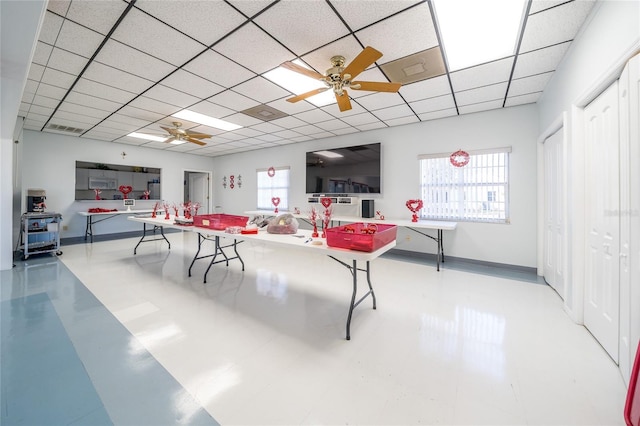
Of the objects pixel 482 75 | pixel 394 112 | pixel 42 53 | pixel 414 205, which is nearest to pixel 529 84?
pixel 482 75

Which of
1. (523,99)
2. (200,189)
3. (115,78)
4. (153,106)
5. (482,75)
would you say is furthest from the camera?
(200,189)

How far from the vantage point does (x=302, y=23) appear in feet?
7.22

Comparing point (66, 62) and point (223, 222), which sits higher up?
point (66, 62)

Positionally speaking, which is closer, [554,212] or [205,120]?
[554,212]

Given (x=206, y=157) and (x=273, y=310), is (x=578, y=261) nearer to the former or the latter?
(x=273, y=310)

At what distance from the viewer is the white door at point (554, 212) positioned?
9.93 ft

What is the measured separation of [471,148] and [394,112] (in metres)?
1.56

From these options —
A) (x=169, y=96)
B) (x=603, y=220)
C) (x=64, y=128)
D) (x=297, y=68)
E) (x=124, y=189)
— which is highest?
(x=64, y=128)

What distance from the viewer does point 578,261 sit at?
243 centimetres

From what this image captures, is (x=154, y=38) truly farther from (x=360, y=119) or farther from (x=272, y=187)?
(x=272, y=187)

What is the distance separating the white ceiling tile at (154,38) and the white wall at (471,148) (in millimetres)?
3972

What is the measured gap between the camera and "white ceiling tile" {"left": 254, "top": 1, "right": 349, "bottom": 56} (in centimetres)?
203

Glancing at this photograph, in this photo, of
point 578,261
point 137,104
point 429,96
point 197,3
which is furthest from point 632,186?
point 137,104

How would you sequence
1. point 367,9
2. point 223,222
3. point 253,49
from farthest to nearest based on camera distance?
point 223,222 → point 253,49 → point 367,9
